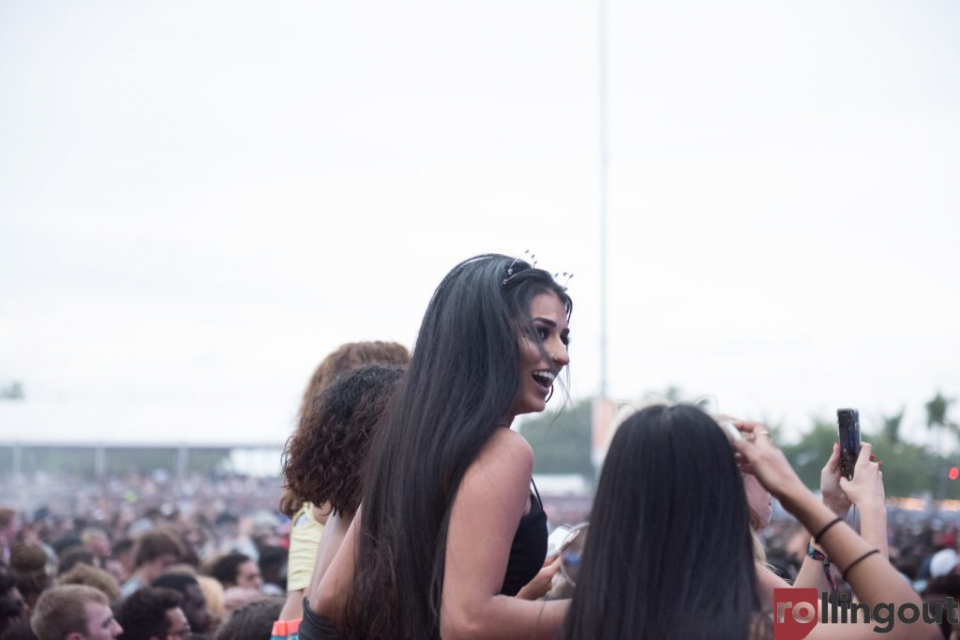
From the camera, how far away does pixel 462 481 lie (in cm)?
246

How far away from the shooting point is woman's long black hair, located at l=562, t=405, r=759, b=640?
7.14 feet

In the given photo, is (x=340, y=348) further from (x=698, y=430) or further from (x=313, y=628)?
(x=698, y=430)

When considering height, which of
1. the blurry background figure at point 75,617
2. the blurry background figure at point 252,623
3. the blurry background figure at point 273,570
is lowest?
the blurry background figure at point 273,570

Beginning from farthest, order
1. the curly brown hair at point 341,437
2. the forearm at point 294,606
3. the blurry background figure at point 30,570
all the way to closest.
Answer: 1. the blurry background figure at point 30,570
2. the forearm at point 294,606
3. the curly brown hair at point 341,437

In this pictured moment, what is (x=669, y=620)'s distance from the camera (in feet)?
7.11

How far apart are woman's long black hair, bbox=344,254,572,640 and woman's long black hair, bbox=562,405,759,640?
393mm

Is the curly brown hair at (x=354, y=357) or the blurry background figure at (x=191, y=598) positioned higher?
the curly brown hair at (x=354, y=357)

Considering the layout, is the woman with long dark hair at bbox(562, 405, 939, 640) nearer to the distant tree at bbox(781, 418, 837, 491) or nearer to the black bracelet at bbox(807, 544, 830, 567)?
the black bracelet at bbox(807, 544, 830, 567)

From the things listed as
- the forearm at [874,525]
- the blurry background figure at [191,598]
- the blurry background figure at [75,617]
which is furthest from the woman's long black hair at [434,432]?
the blurry background figure at [191,598]

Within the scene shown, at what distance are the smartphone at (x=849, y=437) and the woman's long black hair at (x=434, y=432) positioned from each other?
0.74 metres

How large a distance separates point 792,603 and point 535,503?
63 centimetres

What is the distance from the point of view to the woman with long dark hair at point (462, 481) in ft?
7.79

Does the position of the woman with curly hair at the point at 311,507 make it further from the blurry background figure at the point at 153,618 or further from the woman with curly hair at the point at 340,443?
the blurry background figure at the point at 153,618

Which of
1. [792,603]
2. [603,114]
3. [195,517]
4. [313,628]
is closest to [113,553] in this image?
[195,517]
